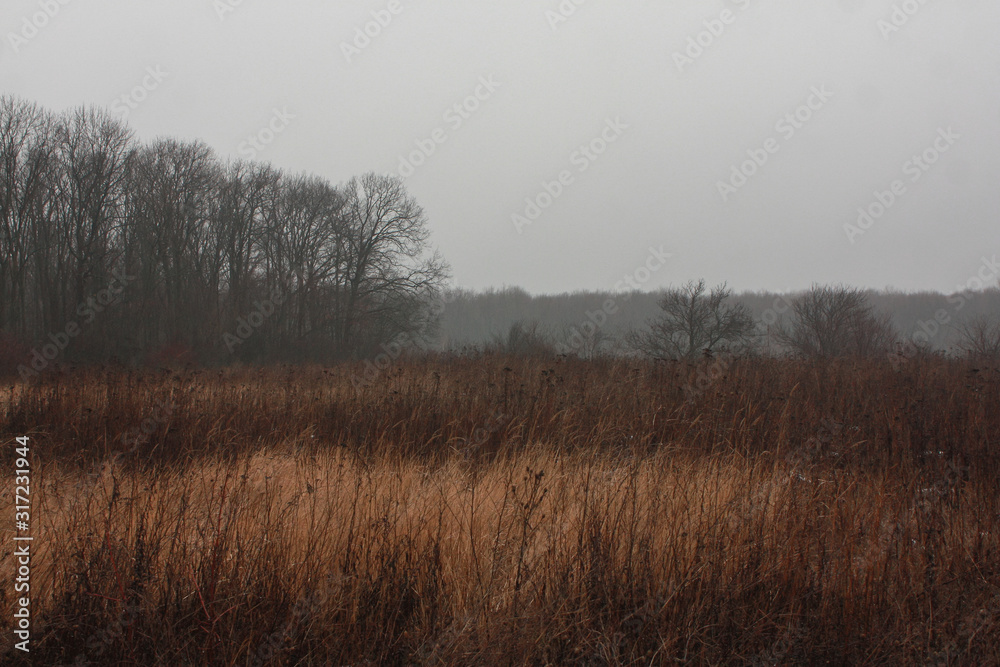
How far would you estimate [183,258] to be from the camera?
1240 inches

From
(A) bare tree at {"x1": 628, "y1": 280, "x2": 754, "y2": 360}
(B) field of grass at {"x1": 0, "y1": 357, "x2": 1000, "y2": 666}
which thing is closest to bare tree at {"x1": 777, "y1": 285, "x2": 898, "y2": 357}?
→ (A) bare tree at {"x1": 628, "y1": 280, "x2": 754, "y2": 360}

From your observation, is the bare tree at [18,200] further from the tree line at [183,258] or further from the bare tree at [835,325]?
the bare tree at [835,325]

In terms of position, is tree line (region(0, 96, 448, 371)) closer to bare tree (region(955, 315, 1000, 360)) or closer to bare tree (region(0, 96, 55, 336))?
bare tree (region(0, 96, 55, 336))

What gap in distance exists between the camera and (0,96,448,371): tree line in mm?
25188

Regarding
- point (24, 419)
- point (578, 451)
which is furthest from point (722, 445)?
point (24, 419)

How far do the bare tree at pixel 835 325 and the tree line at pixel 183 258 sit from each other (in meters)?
A: 21.3

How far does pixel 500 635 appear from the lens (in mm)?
2314

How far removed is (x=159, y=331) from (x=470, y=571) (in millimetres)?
31503

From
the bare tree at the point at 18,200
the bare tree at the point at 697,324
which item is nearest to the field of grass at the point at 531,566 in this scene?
the bare tree at the point at 697,324

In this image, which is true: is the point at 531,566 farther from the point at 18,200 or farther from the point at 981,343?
the point at 18,200

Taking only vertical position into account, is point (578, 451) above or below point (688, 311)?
below

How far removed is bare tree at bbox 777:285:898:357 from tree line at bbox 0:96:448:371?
2131 cm

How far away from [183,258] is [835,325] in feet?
106

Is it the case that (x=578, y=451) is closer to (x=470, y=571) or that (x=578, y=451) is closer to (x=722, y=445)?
(x=722, y=445)
